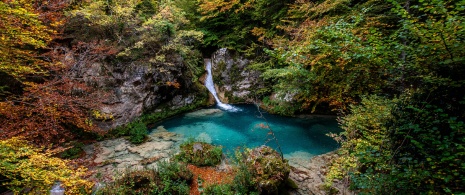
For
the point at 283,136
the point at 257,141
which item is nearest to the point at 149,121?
the point at 257,141

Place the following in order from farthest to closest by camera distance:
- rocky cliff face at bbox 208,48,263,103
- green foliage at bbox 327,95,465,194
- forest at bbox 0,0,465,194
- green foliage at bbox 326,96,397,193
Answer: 1. rocky cliff face at bbox 208,48,263,103
2. green foliage at bbox 326,96,397,193
3. forest at bbox 0,0,465,194
4. green foliage at bbox 327,95,465,194

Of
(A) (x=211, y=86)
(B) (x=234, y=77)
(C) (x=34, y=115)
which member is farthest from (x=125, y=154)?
(B) (x=234, y=77)

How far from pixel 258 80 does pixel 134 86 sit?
8339 mm

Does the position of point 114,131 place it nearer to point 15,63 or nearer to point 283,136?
point 15,63

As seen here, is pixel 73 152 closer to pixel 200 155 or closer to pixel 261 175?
pixel 200 155

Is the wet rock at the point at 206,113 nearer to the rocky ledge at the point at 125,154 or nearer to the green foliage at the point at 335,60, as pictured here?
the rocky ledge at the point at 125,154

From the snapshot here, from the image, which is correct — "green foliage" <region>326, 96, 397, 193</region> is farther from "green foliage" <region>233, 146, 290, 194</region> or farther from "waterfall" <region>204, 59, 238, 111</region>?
"waterfall" <region>204, 59, 238, 111</region>

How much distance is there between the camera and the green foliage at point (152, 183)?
18.2 ft

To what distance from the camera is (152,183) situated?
18.7 feet

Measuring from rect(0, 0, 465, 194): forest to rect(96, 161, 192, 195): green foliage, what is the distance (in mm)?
53

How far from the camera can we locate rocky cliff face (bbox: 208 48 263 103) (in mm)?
14984

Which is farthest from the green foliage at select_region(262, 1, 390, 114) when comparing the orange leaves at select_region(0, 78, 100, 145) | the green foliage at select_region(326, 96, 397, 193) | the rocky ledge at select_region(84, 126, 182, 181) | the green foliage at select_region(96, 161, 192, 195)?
the orange leaves at select_region(0, 78, 100, 145)

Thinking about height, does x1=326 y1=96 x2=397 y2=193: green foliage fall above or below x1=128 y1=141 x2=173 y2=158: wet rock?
above

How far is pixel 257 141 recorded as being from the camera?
32.3 ft
